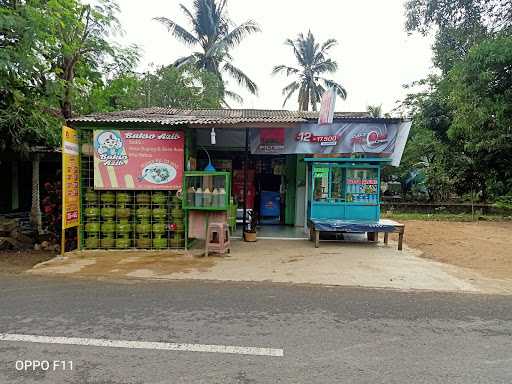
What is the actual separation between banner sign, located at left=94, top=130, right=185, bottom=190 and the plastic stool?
4.09ft

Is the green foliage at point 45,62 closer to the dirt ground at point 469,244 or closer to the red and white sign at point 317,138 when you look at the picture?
the red and white sign at point 317,138

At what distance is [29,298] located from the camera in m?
4.96

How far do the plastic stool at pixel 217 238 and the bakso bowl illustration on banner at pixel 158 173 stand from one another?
56.2 inches

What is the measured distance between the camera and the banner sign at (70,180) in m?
7.31

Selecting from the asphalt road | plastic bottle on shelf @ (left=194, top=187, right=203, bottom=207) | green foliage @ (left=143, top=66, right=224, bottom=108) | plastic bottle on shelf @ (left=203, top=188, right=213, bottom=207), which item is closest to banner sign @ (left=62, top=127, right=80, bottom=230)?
the asphalt road

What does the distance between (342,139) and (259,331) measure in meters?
6.56

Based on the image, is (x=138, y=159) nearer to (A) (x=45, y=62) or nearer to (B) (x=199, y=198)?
(B) (x=199, y=198)

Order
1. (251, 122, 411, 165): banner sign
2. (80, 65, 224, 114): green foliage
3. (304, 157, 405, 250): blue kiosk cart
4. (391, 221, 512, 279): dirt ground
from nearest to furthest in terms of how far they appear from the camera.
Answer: (391, 221, 512, 279): dirt ground → (304, 157, 405, 250): blue kiosk cart → (251, 122, 411, 165): banner sign → (80, 65, 224, 114): green foliage

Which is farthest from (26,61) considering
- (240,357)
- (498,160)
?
(498,160)

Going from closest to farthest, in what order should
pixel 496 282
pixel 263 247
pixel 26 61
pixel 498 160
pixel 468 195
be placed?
1. pixel 496 282
2. pixel 26 61
3. pixel 263 247
4. pixel 498 160
5. pixel 468 195

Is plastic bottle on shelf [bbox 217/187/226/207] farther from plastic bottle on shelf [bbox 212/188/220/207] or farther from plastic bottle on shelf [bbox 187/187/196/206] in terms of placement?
plastic bottle on shelf [bbox 187/187/196/206]

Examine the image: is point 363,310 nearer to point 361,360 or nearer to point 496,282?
point 361,360

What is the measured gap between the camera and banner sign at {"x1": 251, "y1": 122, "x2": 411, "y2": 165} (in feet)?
30.8

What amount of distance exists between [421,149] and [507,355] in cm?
1929
